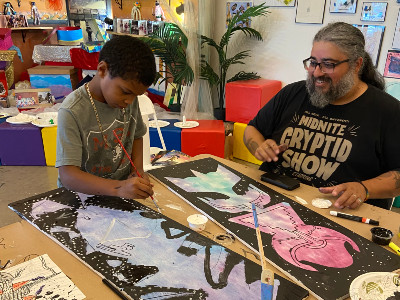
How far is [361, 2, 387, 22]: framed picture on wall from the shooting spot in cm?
271

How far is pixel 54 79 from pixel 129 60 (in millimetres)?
3238

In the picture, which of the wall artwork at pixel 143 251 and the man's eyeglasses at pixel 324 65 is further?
the man's eyeglasses at pixel 324 65

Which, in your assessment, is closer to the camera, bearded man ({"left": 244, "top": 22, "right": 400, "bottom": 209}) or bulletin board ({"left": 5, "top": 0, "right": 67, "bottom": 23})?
bearded man ({"left": 244, "top": 22, "right": 400, "bottom": 209})

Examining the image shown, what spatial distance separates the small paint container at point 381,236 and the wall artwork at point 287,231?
3 cm

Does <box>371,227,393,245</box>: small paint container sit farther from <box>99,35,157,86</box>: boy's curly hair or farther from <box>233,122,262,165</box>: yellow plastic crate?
<box>233,122,262,165</box>: yellow plastic crate

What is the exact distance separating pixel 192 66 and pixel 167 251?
279 centimetres

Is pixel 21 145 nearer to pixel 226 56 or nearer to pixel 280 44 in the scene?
pixel 226 56

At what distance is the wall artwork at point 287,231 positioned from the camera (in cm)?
87

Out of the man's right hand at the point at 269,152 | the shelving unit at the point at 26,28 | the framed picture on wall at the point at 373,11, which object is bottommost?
the man's right hand at the point at 269,152

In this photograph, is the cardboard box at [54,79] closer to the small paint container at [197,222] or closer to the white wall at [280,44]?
the white wall at [280,44]

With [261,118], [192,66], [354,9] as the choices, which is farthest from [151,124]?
[354,9]

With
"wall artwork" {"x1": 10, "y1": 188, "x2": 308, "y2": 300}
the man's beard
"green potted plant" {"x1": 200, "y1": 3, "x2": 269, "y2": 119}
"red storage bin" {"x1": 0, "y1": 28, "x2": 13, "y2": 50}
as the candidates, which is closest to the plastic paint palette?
"wall artwork" {"x1": 10, "y1": 188, "x2": 308, "y2": 300}

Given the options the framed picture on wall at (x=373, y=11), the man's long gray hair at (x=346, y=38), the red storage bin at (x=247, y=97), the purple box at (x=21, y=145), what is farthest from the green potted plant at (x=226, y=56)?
the man's long gray hair at (x=346, y=38)

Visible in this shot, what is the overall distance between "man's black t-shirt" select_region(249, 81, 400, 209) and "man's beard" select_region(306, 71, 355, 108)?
4cm
